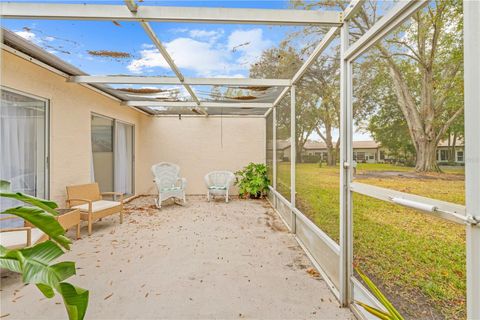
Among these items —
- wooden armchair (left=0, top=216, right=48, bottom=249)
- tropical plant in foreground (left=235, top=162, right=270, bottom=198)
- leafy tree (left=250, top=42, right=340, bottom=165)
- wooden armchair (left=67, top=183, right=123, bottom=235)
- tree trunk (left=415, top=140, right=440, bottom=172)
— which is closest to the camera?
tree trunk (left=415, top=140, right=440, bottom=172)

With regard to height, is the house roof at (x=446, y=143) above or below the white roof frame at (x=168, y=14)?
below

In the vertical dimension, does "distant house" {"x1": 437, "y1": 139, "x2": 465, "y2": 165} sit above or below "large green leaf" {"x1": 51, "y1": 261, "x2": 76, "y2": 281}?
above

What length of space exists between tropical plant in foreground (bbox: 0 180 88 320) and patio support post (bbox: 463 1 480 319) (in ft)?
5.20

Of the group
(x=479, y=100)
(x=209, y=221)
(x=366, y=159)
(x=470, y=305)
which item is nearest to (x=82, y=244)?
(x=209, y=221)

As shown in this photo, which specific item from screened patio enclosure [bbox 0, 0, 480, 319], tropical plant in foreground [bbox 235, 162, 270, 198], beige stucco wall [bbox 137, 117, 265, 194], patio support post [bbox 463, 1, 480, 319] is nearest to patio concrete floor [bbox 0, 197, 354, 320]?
screened patio enclosure [bbox 0, 0, 480, 319]

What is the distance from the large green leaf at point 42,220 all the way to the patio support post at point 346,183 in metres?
1.98

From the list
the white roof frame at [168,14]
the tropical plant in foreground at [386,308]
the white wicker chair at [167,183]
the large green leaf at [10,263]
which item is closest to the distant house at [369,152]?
the tropical plant in foreground at [386,308]

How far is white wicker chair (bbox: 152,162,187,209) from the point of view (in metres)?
6.06

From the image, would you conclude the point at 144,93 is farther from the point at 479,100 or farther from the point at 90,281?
the point at 479,100

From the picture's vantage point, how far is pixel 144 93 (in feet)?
17.1

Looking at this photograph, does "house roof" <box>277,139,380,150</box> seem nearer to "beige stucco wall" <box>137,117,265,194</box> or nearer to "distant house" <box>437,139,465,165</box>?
"distant house" <box>437,139,465,165</box>

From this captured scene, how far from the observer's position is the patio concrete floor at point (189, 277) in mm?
2062

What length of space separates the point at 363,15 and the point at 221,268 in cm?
285

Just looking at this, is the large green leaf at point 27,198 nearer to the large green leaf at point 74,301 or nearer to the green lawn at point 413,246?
the large green leaf at point 74,301
